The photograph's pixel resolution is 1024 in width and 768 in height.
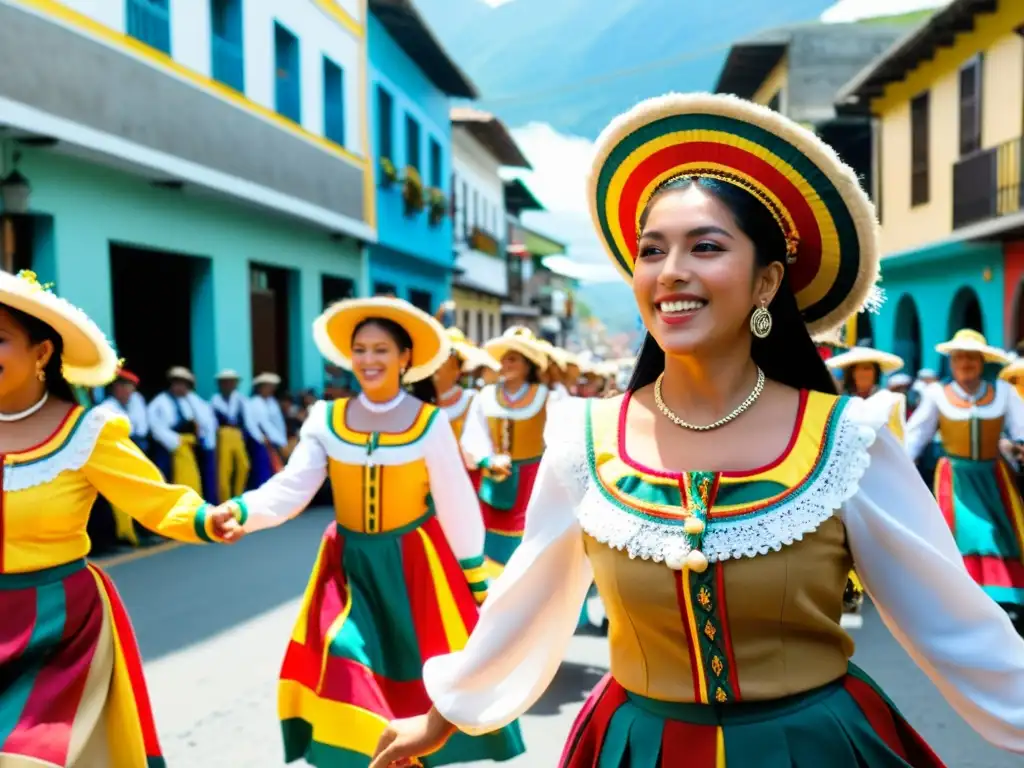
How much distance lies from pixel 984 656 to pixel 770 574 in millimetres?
404

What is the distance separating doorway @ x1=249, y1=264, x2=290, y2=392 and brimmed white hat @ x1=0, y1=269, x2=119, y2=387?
1165cm

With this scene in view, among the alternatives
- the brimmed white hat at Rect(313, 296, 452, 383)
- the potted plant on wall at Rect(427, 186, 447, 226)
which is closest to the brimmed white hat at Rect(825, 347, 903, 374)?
the brimmed white hat at Rect(313, 296, 452, 383)

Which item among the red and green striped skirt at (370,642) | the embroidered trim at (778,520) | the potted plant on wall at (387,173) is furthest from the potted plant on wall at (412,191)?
the embroidered trim at (778,520)

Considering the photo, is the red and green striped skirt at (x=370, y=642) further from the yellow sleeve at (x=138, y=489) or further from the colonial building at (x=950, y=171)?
the colonial building at (x=950, y=171)

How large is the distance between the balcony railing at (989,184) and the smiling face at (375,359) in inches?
498

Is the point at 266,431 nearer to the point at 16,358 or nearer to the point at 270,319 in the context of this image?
the point at 270,319

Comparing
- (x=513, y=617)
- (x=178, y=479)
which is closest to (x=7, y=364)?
(x=513, y=617)

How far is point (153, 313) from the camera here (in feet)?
48.4

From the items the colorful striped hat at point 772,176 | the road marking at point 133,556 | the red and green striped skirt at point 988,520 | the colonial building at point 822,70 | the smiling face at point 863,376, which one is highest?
the colonial building at point 822,70

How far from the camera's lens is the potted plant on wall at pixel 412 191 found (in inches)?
837

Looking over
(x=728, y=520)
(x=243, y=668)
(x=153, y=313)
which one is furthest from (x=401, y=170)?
(x=728, y=520)

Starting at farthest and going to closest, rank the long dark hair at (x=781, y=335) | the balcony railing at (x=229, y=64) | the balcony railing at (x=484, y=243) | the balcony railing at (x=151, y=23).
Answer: the balcony railing at (x=484, y=243) < the balcony railing at (x=229, y=64) < the balcony railing at (x=151, y=23) < the long dark hair at (x=781, y=335)

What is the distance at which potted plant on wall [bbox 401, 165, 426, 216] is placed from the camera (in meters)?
21.3

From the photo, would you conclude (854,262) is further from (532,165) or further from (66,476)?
(532,165)
